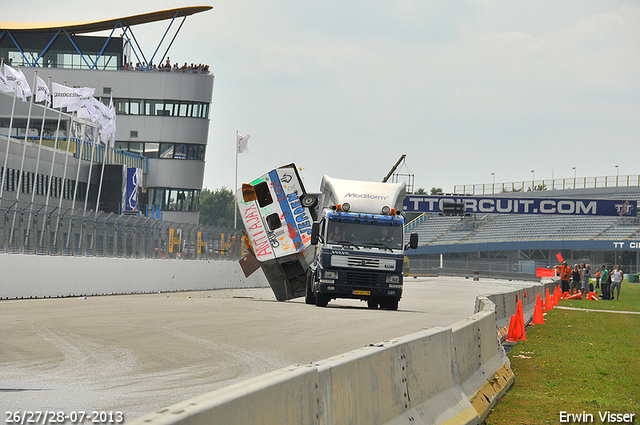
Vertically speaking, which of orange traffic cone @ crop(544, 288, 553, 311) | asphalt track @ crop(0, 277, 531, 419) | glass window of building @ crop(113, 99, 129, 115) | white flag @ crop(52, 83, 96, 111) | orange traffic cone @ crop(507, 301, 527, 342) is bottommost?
asphalt track @ crop(0, 277, 531, 419)

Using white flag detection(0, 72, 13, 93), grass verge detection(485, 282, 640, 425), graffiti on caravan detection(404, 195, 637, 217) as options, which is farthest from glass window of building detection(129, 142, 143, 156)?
grass verge detection(485, 282, 640, 425)

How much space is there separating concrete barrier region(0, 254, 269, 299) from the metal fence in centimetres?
30

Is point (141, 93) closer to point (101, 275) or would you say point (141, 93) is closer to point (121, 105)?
point (121, 105)

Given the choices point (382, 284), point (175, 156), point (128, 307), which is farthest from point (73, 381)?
point (175, 156)

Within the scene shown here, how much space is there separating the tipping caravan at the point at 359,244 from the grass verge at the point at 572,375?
423 cm

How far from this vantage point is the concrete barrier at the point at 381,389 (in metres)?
3.59

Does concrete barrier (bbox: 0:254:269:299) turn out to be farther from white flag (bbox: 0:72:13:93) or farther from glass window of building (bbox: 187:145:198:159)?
glass window of building (bbox: 187:145:198:159)

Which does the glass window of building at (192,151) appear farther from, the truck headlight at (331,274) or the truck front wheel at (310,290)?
the truck headlight at (331,274)

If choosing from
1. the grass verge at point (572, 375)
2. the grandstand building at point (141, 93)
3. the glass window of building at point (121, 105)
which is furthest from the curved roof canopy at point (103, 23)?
the grass verge at point (572, 375)

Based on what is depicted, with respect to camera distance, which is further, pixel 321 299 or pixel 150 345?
pixel 321 299

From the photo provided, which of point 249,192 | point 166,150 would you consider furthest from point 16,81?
point 166,150

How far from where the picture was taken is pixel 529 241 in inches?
3489

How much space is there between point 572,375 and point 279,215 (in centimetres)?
1436

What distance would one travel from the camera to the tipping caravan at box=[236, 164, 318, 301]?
970 inches
